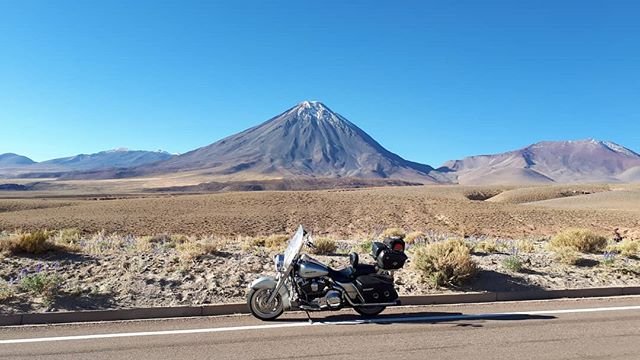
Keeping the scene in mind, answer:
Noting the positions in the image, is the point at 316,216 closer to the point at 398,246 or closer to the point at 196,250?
the point at 196,250

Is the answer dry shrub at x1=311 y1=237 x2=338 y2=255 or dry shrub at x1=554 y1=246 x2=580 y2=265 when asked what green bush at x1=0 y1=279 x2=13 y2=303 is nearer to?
dry shrub at x1=311 y1=237 x2=338 y2=255

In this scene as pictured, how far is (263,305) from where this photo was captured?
8.17 metres

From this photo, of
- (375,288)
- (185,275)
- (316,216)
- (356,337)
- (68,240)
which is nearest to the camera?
(356,337)

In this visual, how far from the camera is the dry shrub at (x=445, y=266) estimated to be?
1015cm

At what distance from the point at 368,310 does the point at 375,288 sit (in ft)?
1.23

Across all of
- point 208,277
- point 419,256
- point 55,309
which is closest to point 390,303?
point 419,256

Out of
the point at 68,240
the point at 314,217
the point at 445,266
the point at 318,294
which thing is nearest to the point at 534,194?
the point at 314,217

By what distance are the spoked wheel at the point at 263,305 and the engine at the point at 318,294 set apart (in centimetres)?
39

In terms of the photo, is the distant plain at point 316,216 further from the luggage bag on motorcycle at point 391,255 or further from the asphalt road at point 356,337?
the asphalt road at point 356,337

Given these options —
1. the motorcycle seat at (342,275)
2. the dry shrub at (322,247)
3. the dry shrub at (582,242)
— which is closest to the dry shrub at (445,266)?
the motorcycle seat at (342,275)

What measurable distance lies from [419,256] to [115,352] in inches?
A: 243

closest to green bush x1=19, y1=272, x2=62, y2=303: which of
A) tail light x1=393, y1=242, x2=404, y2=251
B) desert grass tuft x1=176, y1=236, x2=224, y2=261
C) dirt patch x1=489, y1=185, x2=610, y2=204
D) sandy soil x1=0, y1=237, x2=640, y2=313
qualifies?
sandy soil x1=0, y1=237, x2=640, y2=313

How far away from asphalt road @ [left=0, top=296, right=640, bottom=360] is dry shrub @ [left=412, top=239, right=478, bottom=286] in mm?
1298

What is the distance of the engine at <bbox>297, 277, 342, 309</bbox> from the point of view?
8.10m
